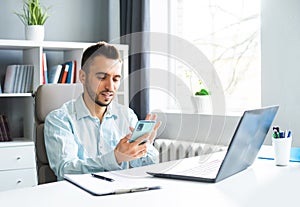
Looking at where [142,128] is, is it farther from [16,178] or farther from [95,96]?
[16,178]

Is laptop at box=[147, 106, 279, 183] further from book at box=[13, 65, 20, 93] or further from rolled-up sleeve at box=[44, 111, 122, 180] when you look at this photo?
book at box=[13, 65, 20, 93]

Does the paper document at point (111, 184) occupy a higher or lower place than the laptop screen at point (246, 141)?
lower

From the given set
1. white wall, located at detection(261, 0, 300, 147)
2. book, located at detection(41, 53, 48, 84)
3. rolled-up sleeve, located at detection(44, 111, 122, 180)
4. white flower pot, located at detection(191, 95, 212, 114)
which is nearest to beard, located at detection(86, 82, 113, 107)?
rolled-up sleeve, located at detection(44, 111, 122, 180)

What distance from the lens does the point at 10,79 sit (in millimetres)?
3168

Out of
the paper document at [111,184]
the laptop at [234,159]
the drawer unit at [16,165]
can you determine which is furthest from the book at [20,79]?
the paper document at [111,184]

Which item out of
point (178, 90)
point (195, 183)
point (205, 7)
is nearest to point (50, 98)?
point (178, 90)

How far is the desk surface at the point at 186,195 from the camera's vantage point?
117cm

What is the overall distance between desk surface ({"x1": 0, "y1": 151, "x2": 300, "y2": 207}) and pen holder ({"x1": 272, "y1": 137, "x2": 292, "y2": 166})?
20 cm

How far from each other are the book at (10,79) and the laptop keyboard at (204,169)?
1.85 meters

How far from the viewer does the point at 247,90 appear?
3.03m

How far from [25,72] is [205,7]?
1.32m

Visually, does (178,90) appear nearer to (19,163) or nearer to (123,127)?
(123,127)

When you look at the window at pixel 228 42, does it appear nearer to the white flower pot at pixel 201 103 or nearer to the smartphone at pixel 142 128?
the white flower pot at pixel 201 103

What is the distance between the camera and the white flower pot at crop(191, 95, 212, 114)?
9.73 feet
